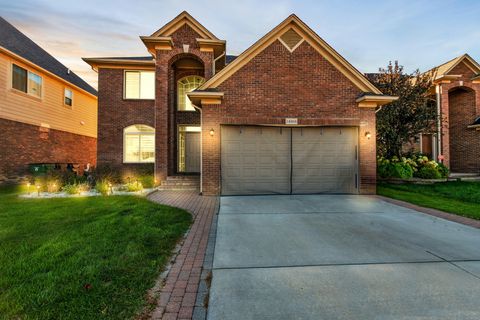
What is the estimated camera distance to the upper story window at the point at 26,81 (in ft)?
41.7

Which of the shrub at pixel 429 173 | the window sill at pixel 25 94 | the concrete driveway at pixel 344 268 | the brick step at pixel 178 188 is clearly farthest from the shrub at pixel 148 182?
the shrub at pixel 429 173

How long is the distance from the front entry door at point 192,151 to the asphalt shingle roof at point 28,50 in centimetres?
1005

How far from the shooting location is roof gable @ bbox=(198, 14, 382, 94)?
938 centimetres

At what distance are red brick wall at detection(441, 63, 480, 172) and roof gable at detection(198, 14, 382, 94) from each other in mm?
8835

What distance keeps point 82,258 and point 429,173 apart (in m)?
15.0

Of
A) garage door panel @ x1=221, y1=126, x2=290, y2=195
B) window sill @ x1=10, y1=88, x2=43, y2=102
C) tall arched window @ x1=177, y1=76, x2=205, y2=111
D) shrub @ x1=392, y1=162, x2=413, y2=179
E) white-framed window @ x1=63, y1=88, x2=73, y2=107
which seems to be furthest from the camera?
white-framed window @ x1=63, y1=88, x2=73, y2=107

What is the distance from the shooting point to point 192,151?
13633 millimetres

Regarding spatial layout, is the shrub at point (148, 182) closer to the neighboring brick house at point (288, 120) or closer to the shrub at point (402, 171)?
the neighboring brick house at point (288, 120)

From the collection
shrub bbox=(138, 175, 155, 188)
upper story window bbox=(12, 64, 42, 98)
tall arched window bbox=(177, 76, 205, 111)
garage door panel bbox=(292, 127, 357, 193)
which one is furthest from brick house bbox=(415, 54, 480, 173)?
upper story window bbox=(12, 64, 42, 98)

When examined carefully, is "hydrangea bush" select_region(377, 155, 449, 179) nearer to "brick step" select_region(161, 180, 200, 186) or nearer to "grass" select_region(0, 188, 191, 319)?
"brick step" select_region(161, 180, 200, 186)

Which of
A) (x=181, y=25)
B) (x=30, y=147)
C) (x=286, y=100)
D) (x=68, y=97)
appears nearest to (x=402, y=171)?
(x=286, y=100)

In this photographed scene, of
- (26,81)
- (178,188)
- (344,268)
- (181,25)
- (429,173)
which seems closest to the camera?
(344,268)

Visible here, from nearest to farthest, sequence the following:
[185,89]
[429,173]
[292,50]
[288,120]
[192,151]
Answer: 1. [288,120]
2. [292,50]
3. [429,173]
4. [192,151]
5. [185,89]

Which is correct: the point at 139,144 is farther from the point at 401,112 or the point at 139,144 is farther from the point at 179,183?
the point at 401,112
